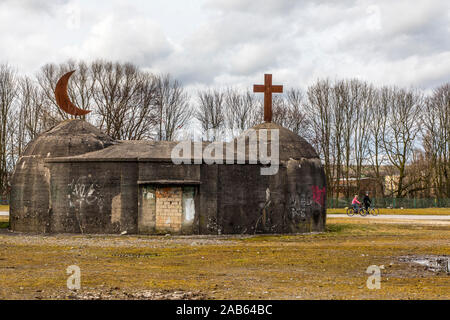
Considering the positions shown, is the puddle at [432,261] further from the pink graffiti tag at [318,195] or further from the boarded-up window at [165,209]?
the boarded-up window at [165,209]

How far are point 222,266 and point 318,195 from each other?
12170mm

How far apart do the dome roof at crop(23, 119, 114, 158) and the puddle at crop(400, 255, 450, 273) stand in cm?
1435

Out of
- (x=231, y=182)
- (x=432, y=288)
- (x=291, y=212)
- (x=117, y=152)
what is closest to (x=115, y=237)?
(x=117, y=152)

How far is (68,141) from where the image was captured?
22.1 m

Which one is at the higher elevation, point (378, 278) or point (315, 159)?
point (315, 159)

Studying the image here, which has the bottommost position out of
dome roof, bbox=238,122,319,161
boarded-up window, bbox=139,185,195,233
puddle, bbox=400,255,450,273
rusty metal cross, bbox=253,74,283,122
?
puddle, bbox=400,255,450,273

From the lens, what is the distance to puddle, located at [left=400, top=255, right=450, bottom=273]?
1159 cm

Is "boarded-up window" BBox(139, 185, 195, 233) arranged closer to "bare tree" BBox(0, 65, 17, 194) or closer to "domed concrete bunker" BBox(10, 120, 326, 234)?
"domed concrete bunker" BBox(10, 120, 326, 234)

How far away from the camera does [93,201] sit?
20.7 meters

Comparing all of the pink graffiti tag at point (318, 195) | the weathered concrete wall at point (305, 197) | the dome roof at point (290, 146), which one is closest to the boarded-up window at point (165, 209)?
the weathered concrete wall at point (305, 197)

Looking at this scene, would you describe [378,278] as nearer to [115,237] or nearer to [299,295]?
[299,295]

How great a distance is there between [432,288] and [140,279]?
5431 millimetres

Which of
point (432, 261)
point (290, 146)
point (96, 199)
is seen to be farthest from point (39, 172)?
point (432, 261)

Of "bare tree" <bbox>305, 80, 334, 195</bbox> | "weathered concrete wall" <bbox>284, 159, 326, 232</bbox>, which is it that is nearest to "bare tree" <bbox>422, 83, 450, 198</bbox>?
"bare tree" <bbox>305, 80, 334, 195</bbox>
